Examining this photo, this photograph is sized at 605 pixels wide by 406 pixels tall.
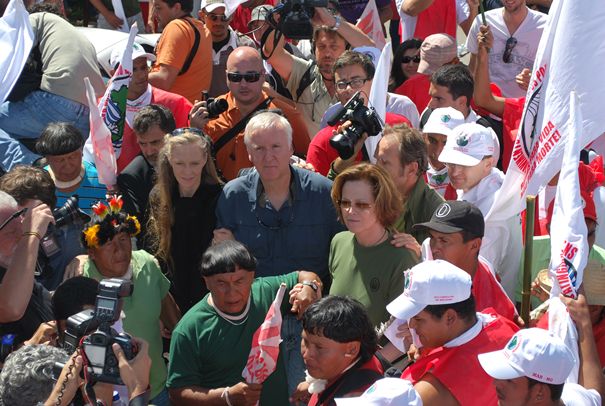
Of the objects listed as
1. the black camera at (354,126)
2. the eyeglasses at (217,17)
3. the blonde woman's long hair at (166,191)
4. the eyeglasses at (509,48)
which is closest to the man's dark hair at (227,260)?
the blonde woman's long hair at (166,191)

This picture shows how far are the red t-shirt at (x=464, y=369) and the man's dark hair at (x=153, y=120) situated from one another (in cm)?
293

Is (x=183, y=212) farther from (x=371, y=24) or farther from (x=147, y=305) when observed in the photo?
(x=371, y=24)

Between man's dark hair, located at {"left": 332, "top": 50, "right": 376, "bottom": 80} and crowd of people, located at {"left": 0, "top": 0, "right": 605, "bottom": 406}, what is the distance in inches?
0.7

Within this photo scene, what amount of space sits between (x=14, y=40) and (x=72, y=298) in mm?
2782

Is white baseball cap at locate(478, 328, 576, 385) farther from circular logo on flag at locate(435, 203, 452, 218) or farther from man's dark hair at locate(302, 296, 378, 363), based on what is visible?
circular logo on flag at locate(435, 203, 452, 218)

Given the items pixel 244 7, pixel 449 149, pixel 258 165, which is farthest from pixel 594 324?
pixel 244 7

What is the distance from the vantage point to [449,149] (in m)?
6.27

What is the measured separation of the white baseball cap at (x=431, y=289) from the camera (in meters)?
4.74

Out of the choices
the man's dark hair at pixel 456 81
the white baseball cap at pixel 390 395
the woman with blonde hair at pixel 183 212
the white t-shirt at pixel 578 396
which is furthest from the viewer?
the man's dark hair at pixel 456 81

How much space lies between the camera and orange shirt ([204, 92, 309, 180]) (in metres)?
7.34

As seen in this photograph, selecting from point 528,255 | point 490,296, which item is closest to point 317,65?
point 490,296

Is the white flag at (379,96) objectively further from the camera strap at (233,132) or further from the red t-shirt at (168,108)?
the red t-shirt at (168,108)

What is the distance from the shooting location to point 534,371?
4.28 meters

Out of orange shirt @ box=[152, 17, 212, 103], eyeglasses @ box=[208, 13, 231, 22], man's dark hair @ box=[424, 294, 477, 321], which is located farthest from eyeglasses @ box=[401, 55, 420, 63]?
man's dark hair @ box=[424, 294, 477, 321]
